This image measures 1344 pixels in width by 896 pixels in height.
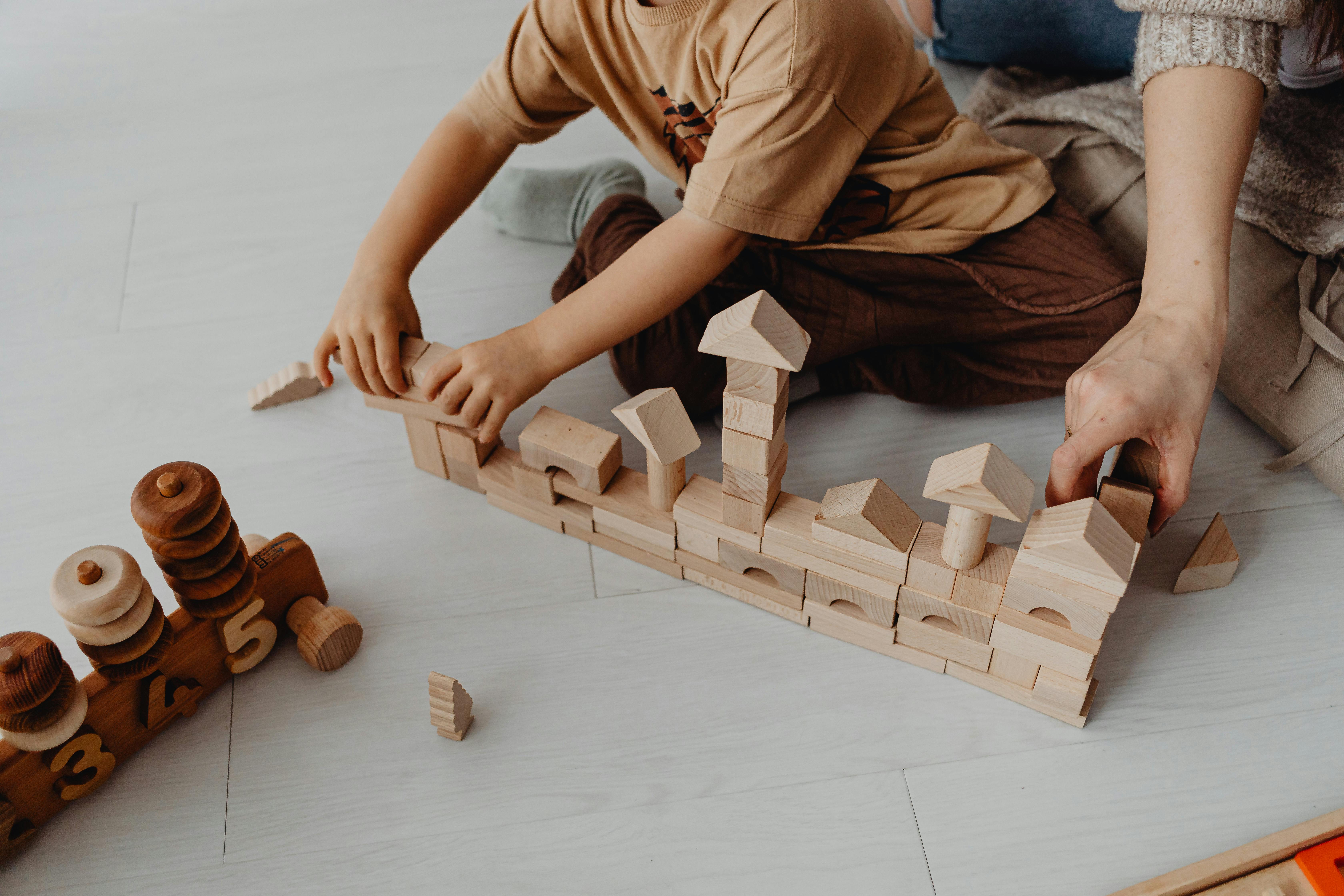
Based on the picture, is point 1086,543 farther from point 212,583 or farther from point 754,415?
point 212,583

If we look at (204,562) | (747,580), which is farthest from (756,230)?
(204,562)

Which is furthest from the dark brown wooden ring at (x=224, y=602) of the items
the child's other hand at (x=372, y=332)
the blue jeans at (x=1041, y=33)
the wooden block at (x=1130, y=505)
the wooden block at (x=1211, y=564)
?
the blue jeans at (x=1041, y=33)

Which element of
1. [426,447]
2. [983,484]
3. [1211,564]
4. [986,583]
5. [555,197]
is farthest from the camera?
[555,197]

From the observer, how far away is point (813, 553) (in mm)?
795

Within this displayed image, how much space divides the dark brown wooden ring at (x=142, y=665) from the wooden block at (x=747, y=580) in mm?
420

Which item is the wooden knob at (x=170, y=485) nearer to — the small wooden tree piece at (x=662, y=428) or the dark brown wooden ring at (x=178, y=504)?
the dark brown wooden ring at (x=178, y=504)

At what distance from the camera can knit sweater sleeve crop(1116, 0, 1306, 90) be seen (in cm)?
87

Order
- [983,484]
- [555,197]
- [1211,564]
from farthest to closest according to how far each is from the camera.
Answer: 1. [555,197]
2. [1211,564]
3. [983,484]

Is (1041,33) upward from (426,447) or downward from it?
upward

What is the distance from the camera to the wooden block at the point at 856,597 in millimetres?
794

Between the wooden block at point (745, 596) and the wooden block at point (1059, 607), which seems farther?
the wooden block at point (745, 596)

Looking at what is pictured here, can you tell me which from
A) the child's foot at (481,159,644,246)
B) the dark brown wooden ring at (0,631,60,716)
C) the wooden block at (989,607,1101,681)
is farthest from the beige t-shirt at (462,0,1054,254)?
the dark brown wooden ring at (0,631,60,716)

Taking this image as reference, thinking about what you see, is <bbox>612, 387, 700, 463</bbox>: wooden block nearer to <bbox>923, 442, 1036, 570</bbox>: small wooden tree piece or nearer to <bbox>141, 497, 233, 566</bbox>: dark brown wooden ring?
<bbox>923, 442, 1036, 570</bbox>: small wooden tree piece

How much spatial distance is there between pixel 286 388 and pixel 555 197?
0.41 m
